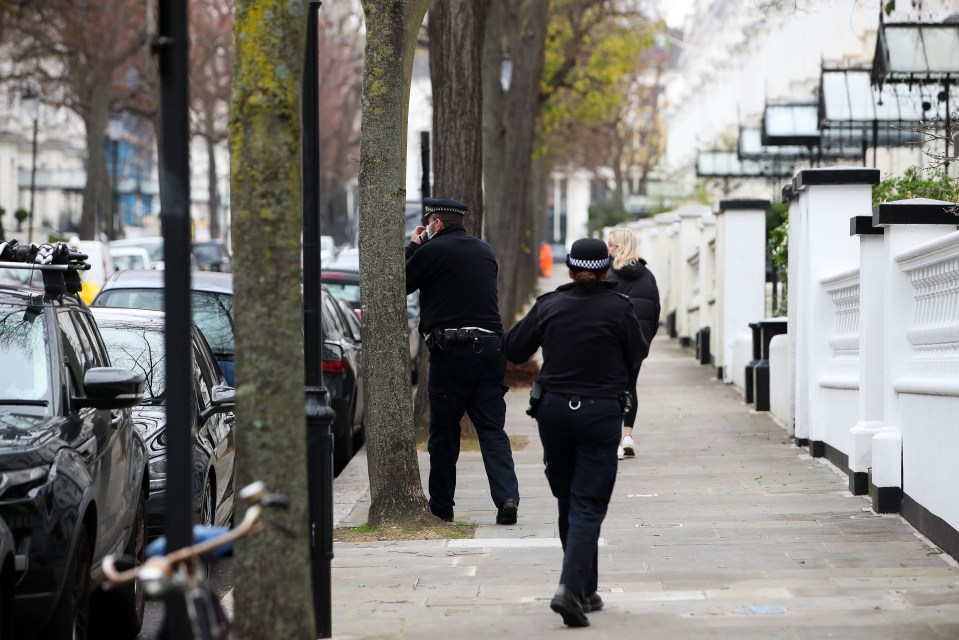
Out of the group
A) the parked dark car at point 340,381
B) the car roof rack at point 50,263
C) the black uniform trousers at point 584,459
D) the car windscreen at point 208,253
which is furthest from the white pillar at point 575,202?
the black uniform trousers at point 584,459

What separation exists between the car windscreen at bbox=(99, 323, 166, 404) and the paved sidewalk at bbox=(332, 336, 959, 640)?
5.23 feet

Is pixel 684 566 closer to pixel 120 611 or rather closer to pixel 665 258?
pixel 120 611

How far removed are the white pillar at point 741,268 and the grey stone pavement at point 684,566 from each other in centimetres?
742

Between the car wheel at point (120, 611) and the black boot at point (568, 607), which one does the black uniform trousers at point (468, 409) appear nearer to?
the car wheel at point (120, 611)

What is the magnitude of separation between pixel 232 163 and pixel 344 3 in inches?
2254

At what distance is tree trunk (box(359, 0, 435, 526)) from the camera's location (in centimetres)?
973

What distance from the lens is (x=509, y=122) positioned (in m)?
25.5

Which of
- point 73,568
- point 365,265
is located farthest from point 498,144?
point 73,568

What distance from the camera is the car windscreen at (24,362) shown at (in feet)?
22.2

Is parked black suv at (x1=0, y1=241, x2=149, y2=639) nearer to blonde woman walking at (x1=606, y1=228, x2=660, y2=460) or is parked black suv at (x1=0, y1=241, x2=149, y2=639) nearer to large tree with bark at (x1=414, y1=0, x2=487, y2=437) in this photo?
blonde woman walking at (x1=606, y1=228, x2=660, y2=460)

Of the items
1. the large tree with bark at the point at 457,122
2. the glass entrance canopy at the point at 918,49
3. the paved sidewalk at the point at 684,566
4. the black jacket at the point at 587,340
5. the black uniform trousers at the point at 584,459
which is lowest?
A: the paved sidewalk at the point at 684,566

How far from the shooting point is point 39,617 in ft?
18.8

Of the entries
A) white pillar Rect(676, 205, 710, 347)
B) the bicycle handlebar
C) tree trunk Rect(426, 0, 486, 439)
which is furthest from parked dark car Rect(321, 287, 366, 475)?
white pillar Rect(676, 205, 710, 347)

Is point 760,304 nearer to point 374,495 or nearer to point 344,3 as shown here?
point 374,495
